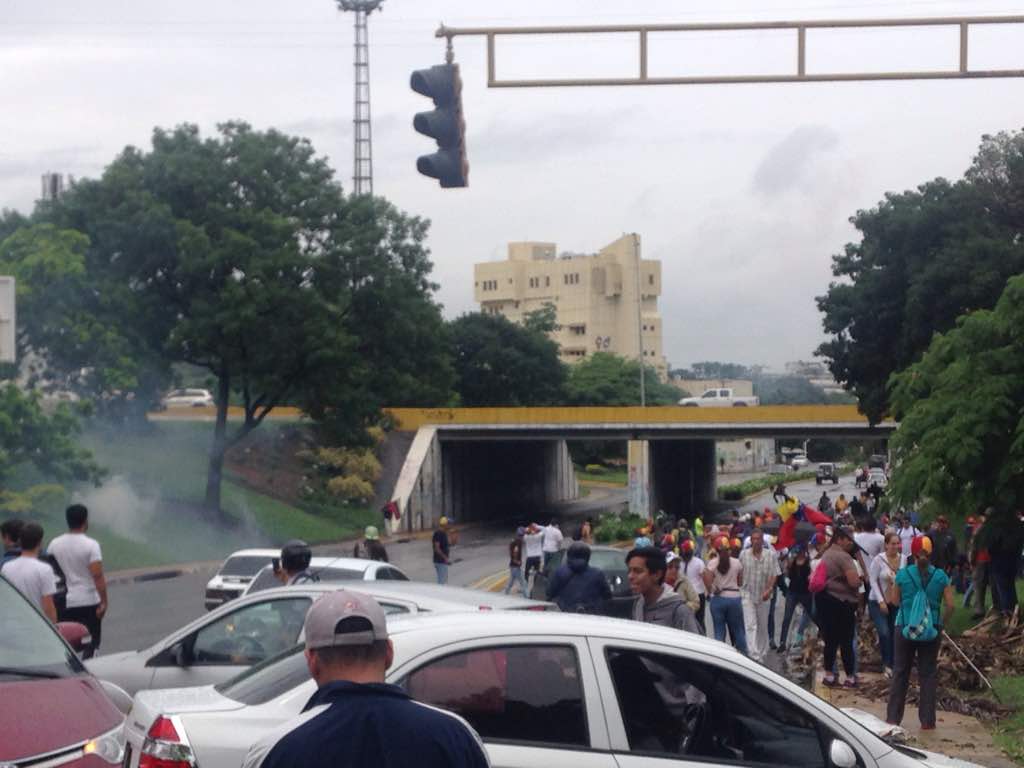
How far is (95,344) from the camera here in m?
42.3

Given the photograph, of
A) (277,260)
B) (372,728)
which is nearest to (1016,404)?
(372,728)

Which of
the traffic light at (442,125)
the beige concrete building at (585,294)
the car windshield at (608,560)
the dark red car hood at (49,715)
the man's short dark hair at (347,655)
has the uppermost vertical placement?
the beige concrete building at (585,294)

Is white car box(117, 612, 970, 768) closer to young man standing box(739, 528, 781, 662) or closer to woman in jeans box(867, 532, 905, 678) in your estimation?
woman in jeans box(867, 532, 905, 678)

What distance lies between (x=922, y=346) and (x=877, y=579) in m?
33.0

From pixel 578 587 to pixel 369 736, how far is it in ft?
33.5

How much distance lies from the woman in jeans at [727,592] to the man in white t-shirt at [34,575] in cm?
841

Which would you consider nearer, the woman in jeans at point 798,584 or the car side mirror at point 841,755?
the car side mirror at point 841,755

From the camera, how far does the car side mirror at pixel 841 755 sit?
588 centimetres

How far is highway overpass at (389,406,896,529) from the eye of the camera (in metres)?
60.8

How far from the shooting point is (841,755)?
589 cm

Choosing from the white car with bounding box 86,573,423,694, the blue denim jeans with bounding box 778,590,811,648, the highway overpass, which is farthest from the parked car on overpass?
the highway overpass

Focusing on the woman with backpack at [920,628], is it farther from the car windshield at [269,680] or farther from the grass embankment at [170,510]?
the grass embankment at [170,510]

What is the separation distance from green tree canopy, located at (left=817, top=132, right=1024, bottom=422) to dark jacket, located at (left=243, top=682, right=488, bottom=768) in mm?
42089

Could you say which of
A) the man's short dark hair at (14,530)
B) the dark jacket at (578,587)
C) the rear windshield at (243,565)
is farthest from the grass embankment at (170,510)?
the man's short dark hair at (14,530)
